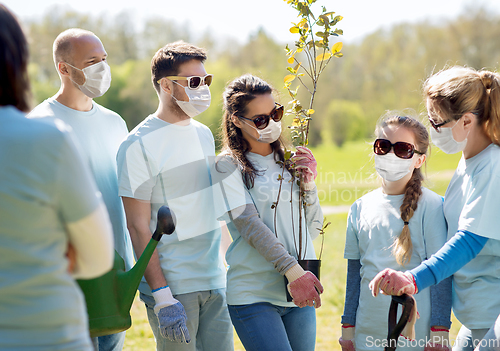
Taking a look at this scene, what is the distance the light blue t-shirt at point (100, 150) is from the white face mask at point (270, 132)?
102cm

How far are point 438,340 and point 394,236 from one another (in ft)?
1.84

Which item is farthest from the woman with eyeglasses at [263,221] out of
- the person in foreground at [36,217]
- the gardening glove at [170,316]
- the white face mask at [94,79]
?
the person in foreground at [36,217]

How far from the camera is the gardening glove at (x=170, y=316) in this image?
2.34 metres

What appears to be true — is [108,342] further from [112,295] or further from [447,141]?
[447,141]

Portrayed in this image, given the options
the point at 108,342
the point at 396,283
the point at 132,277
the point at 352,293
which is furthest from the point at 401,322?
the point at 108,342

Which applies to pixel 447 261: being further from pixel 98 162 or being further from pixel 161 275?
pixel 98 162

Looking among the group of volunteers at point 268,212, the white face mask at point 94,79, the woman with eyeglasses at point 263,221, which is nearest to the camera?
the group of volunteers at point 268,212

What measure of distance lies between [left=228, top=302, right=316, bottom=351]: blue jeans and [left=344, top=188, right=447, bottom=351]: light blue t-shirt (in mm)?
292

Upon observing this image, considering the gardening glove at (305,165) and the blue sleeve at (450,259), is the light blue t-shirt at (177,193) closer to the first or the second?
the gardening glove at (305,165)

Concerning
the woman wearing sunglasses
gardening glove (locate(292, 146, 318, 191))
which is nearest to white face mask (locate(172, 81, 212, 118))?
gardening glove (locate(292, 146, 318, 191))

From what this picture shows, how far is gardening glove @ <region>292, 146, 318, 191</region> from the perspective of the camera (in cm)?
250

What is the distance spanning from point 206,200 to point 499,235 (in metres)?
1.58

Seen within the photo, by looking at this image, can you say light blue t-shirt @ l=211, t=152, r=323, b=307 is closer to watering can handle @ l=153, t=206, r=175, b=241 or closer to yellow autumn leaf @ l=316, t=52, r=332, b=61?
watering can handle @ l=153, t=206, r=175, b=241

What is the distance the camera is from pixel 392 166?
8.28ft
